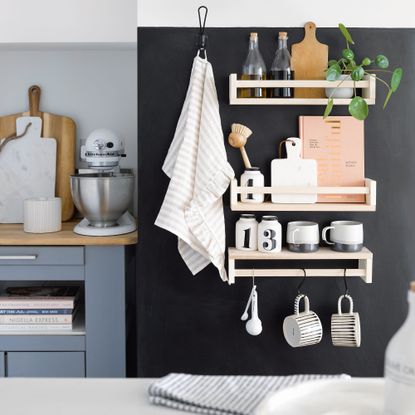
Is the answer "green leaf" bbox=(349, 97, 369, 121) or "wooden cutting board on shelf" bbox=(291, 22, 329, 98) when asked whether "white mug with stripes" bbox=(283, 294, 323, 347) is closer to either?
"green leaf" bbox=(349, 97, 369, 121)

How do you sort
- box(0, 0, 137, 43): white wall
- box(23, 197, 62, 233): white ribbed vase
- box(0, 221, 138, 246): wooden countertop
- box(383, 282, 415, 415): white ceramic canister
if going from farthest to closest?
box(0, 0, 137, 43): white wall → box(23, 197, 62, 233): white ribbed vase → box(0, 221, 138, 246): wooden countertop → box(383, 282, 415, 415): white ceramic canister

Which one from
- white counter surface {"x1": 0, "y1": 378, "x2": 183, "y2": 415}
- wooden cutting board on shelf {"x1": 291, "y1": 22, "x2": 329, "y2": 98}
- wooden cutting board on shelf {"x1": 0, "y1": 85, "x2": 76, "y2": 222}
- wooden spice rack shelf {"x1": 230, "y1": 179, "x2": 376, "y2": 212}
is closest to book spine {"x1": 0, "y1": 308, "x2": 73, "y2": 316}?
wooden cutting board on shelf {"x1": 0, "y1": 85, "x2": 76, "y2": 222}

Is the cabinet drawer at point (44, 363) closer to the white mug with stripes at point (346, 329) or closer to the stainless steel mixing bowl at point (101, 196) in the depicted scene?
the stainless steel mixing bowl at point (101, 196)

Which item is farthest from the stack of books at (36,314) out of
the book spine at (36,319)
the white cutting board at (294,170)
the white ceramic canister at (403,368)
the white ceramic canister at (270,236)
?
the white ceramic canister at (403,368)

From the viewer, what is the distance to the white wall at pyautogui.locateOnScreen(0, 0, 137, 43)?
111 inches

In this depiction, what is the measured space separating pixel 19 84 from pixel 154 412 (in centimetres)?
236

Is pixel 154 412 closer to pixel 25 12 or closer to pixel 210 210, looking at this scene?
pixel 210 210

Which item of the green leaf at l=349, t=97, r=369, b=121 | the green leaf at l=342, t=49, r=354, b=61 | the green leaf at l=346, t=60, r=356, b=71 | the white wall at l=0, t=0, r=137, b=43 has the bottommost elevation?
the green leaf at l=349, t=97, r=369, b=121

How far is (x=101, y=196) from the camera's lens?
8.68ft

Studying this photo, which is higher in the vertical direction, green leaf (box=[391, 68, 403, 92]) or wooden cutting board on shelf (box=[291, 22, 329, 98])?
wooden cutting board on shelf (box=[291, 22, 329, 98])

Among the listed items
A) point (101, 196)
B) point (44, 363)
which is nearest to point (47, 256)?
point (101, 196)

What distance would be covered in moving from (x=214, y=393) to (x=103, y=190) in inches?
66.8

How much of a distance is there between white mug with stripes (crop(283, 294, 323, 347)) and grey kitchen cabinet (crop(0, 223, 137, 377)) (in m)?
0.66

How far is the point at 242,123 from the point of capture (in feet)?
7.91
